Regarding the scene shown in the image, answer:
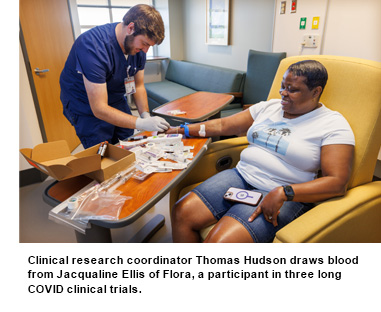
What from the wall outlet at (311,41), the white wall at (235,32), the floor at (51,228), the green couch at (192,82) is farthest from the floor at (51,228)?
the white wall at (235,32)

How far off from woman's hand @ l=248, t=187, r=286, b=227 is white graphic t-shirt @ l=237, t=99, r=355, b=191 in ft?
0.57

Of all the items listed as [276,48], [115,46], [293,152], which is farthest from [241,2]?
Answer: [293,152]

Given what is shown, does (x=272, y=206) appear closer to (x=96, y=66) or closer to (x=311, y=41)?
(x=96, y=66)

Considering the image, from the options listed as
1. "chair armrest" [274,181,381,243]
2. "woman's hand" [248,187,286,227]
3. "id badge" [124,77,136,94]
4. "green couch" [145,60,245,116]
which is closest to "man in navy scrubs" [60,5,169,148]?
"id badge" [124,77,136,94]

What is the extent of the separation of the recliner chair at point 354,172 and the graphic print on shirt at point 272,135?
0.86 feet

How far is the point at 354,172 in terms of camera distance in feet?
4.00

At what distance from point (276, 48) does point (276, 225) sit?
254 cm

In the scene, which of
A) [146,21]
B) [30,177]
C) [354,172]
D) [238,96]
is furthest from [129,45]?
[238,96]

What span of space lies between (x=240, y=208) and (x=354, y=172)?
54 cm

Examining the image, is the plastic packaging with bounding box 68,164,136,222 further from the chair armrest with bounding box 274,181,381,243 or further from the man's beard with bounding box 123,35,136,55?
the man's beard with bounding box 123,35,136,55

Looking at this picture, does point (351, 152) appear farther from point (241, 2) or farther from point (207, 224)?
point (241, 2)

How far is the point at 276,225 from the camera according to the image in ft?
3.80

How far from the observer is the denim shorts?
1149 millimetres

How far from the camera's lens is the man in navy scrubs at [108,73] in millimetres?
1456
